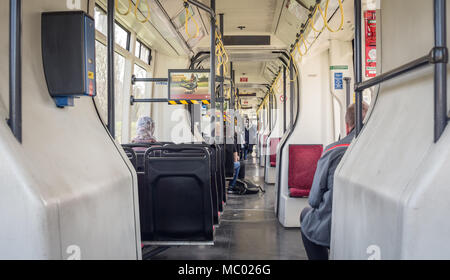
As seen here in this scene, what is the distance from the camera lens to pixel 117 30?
5.36 meters

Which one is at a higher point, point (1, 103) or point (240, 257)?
point (1, 103)

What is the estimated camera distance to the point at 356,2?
189 cm

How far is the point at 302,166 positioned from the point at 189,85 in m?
1.90

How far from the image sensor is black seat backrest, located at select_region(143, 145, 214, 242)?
3055mm

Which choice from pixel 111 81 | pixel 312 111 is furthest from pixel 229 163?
pixel 111 81

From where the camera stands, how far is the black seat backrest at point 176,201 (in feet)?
10.0

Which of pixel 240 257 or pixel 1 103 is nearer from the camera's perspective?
pixel 1 103

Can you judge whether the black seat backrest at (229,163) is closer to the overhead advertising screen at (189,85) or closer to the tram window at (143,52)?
the tram window at (143,52)

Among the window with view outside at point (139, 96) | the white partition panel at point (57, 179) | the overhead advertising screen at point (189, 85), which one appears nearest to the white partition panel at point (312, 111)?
the overhead advertising screen at point (189, 85)

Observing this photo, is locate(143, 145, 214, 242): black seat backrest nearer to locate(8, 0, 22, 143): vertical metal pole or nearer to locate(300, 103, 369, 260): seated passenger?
locate(300, 103, 369, 260): seated passenger

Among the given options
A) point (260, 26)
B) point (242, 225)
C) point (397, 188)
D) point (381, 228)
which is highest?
point (260, 26)

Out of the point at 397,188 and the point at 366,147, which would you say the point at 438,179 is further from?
the point at 366,147
